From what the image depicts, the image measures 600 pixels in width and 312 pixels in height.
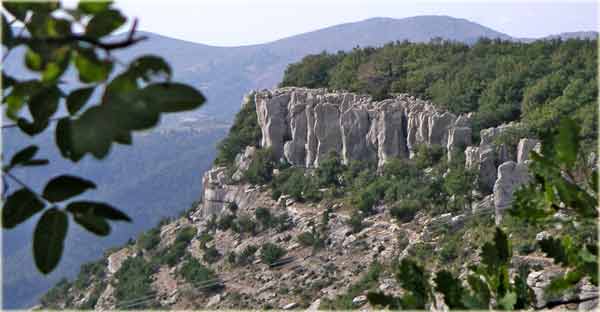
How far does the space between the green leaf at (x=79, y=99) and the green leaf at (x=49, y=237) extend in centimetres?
12

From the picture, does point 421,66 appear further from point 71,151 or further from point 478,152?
point 71,151

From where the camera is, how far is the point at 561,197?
1.38m

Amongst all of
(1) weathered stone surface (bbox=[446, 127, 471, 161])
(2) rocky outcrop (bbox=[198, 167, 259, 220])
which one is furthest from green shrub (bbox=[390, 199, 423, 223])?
(2) rocky outcrop (bbox=[198, 167, 259, 220])

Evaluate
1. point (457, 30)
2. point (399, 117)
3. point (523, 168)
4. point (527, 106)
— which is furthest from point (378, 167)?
point (457, 30)

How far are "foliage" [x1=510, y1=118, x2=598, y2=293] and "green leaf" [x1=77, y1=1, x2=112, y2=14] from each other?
2.50ft

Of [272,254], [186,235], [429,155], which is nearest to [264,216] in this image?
[272,254]

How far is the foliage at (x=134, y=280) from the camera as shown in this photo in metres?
13.5

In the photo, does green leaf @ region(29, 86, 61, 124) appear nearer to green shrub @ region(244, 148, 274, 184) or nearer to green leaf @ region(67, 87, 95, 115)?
green leaf @ region(67, 87, 95, 115)

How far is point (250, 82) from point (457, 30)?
1746 centimetres

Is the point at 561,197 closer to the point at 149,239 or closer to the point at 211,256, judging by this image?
the point at 211,256

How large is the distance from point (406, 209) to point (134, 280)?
488 centimetres

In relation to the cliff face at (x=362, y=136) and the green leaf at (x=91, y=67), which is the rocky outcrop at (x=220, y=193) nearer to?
the cliff face at (x=362, y=136)

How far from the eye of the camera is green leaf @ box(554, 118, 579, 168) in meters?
1.28

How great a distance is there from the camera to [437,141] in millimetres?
13234
